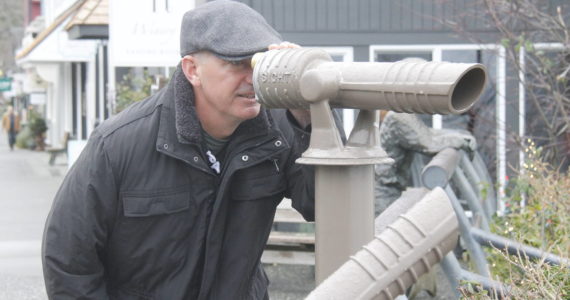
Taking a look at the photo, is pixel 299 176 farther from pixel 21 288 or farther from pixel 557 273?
pixel 21 288

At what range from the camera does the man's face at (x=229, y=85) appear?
281 centimetres

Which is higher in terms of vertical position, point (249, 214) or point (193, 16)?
point (193, 16)

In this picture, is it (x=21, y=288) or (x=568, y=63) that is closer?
(x=21, y=288)

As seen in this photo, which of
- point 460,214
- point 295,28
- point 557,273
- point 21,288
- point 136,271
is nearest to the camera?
point 557,273

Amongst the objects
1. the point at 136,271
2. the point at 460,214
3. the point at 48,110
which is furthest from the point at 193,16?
the point at 48,110

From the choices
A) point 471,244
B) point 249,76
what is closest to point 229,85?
point 249,76

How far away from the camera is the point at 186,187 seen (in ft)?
9.87

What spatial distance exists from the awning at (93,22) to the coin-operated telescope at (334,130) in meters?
14.8

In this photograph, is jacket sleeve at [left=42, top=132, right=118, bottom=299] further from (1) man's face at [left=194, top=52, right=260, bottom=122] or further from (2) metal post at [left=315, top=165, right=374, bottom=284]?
(2) metal post at [left=315, top=165, right=374, bottom=284]

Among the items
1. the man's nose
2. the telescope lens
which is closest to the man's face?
the man's nose

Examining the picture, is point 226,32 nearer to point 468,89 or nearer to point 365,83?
point 365,83

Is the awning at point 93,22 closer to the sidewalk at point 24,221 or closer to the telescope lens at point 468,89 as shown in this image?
the sidewalk at point 24,221

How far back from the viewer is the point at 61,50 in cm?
2377

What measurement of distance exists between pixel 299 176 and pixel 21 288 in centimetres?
675
